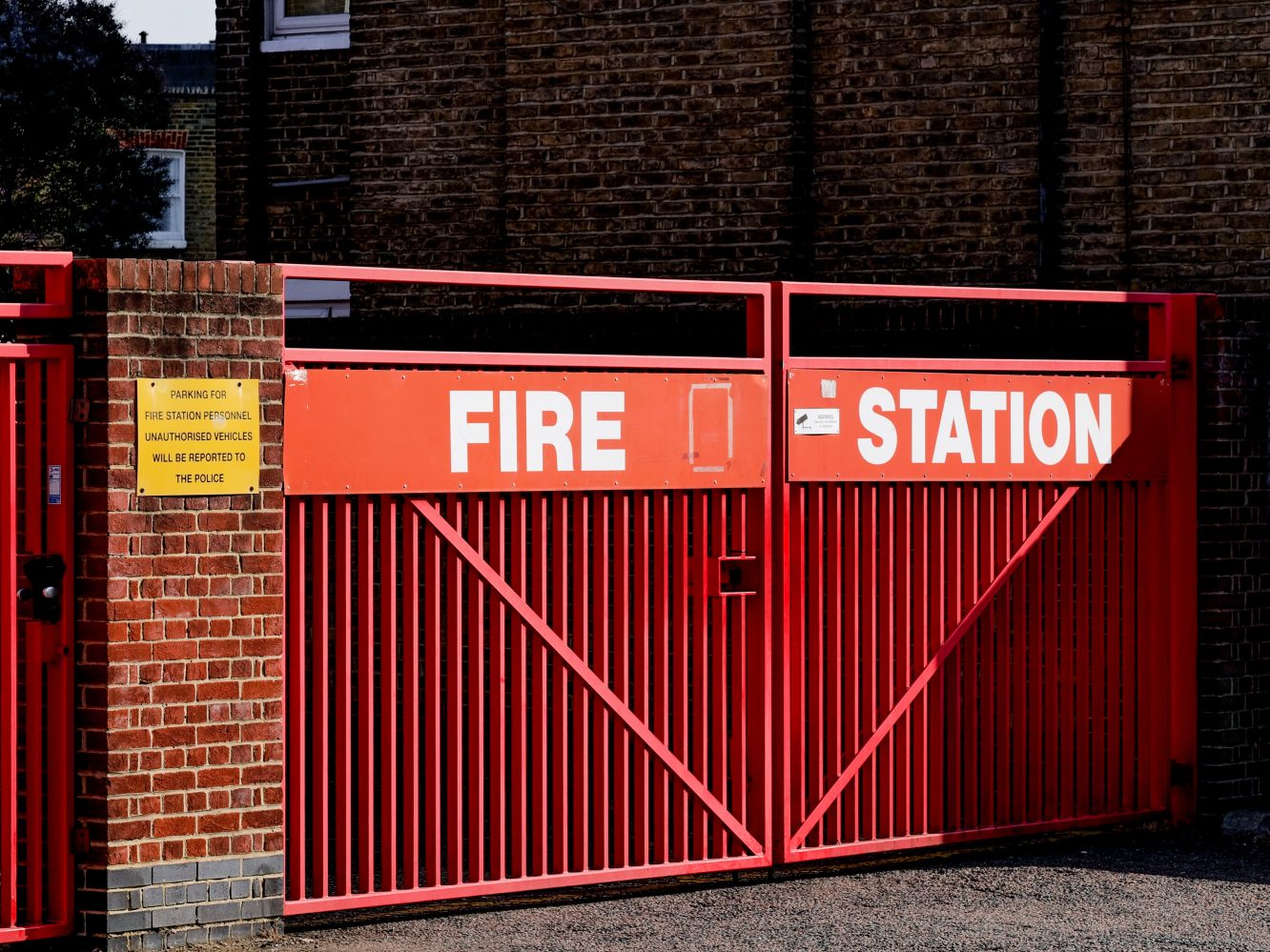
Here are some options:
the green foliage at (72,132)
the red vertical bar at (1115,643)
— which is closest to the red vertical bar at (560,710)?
the red vertical bar at (1115,643)

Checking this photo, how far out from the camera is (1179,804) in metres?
8.24

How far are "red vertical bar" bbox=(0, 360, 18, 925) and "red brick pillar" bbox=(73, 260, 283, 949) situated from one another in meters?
0.21

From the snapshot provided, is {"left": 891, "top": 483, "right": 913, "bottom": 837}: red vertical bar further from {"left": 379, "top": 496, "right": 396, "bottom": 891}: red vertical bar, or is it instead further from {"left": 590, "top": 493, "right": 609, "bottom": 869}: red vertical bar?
{"left": 379, "top": 496, "right": 396, "bottom": 891}: red vertical bar

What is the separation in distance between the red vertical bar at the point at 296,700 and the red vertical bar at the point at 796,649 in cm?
194

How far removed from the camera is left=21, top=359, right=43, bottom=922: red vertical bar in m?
6.09

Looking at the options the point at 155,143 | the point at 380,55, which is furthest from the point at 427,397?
the point at 155,143

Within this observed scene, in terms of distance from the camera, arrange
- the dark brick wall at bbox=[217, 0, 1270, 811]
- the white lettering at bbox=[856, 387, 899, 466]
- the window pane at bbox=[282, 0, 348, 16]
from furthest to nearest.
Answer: the window pane at bbox=[282, 0, 348, 16], the dark brick wall at bbox=[217, 0, 1270, 811], the white lettering at bbox=[856, 387, 899, 466]

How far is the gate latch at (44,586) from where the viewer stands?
6098mm

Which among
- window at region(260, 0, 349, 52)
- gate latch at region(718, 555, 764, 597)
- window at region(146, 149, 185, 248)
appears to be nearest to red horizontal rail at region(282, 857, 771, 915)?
gate latch at region(718, 555, 764, 597)

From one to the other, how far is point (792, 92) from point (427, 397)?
17.0 feet

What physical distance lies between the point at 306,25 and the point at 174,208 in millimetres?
24840

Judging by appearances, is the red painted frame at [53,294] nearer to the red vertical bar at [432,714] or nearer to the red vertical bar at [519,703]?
the red vertical bar at [432,714]

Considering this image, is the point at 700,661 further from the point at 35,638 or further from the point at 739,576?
the point at 35,638

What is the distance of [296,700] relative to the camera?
6445mm
